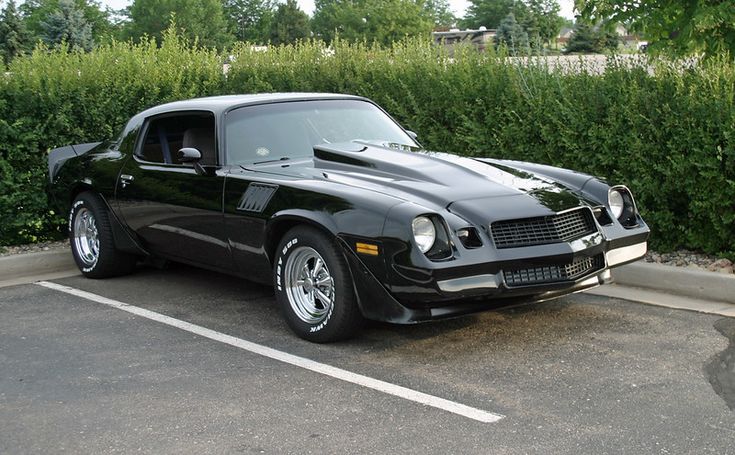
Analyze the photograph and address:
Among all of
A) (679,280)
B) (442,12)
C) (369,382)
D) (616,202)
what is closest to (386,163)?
(616,202)

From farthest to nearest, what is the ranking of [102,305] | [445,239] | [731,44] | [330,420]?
1. [731,44]
2. [102,305]
3. [445,239]
4. [330,420]

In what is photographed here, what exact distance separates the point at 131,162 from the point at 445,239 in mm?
3397

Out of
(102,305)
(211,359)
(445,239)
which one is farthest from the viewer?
(102,305)

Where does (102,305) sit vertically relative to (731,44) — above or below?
below

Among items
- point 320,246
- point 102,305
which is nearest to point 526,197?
point 320,246

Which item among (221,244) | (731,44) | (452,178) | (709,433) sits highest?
(731,44)

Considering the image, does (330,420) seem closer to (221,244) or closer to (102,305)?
(221,244)

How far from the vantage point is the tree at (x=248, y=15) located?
11438cm

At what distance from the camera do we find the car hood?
5707 mm

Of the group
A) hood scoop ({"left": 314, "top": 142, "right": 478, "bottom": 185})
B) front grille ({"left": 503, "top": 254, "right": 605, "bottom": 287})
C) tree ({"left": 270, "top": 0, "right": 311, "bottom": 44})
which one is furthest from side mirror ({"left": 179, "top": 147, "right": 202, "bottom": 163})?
tree ({"left": 270, "top": 0, "right": 311, "bottom": 44})

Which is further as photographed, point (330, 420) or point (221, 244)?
point (221, 244)

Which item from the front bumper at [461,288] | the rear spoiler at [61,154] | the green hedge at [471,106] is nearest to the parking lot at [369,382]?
the front bumper at [461,288]

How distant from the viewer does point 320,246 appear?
18.9ft

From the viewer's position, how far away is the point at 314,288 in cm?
599
